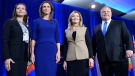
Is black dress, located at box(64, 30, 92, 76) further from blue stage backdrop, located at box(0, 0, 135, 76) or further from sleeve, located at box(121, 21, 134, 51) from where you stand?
blue stage backdrop, located at box(0, 0, 135, 76)

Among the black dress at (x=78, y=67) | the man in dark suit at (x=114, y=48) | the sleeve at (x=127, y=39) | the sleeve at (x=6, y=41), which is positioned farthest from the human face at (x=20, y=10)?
the sleeve at (x=127, y=39)

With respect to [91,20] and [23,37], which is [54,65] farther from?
[91,20]

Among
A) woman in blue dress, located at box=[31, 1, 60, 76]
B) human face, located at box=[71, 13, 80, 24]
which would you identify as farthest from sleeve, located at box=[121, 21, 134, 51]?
woman in blue dress, located at box=[31, 1, 60, 76]

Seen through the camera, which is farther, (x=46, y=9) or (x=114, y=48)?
(x=114, y=48)

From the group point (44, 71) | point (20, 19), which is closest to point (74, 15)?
point (20, 19)

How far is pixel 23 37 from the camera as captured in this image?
6.38ft

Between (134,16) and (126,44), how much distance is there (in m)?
5.57

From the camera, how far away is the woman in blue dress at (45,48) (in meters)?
1.95

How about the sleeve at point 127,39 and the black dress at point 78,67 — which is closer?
the black dress at point 78,67

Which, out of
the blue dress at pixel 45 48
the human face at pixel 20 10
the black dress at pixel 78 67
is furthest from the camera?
the black dress at pixel 78 67

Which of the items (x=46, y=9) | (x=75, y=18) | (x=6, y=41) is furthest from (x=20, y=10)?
(x=75, y=18)

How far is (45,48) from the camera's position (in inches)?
77.6

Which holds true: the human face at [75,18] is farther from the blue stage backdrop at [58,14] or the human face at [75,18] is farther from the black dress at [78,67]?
the blue stage backdrop at [58,14]

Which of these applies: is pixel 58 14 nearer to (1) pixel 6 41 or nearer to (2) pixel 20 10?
(2) pixel 20 10
